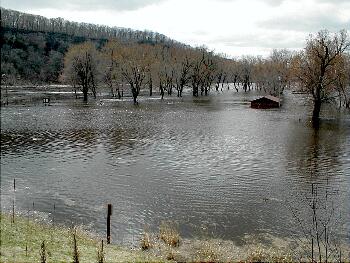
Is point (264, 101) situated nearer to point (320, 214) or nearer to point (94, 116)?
point (94, 116)

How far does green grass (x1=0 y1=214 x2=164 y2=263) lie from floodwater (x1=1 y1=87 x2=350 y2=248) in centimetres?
180

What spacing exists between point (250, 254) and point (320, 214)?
6.72 m

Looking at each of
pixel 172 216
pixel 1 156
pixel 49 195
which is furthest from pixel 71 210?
pixel 1 156

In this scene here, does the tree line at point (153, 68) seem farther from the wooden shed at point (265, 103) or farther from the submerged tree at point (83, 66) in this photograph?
the wooden shed at point (265, 103)

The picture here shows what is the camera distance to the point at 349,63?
3049 inches

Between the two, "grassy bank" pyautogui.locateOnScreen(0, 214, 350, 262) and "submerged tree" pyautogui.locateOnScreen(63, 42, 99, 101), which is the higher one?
"submerged tree" pyautogui.locateOnScreen(63, 42, 99, 101)

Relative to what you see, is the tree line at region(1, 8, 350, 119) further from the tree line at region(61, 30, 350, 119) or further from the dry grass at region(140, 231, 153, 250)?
the dry grass at region(140, 231, 153, 250)

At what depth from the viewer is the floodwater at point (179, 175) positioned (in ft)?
67.3

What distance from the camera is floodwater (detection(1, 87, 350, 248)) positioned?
20516mm

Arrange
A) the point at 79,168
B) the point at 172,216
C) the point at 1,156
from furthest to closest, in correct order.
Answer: the point at 1,156
the point at 79,168
the point at 172,216

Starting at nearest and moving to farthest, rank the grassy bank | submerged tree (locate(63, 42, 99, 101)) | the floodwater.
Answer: the grassy bank → the floodwater → submerged tree (locate(63, 42, 99, 101))

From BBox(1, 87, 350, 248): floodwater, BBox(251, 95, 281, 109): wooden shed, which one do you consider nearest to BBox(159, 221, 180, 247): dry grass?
BBox(1, 87, 350, 248): floodwater

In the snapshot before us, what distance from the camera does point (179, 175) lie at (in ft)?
94.5

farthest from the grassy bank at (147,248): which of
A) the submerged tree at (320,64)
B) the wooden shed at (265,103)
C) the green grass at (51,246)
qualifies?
the wooden shed at (265,103)
